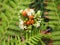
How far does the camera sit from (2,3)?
1.50 metres

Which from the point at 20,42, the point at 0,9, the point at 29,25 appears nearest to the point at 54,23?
the point at 29,25

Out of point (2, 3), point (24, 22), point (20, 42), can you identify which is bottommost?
point (20, 42)

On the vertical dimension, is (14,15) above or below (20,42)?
above

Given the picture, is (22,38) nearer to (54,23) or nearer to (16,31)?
(16,31)

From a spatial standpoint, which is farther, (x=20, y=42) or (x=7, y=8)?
(x=7, y=8)

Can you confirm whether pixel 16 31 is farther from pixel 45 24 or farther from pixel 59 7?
pixel 59 7

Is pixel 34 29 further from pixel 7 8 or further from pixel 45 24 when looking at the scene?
pixel 7 8

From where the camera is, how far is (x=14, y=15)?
1437 millimetres

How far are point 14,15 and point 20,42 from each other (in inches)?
9.0

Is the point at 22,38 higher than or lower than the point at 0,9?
lower

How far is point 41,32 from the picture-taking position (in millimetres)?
1363

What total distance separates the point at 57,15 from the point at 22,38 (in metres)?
0.29

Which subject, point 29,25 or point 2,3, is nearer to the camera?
point 29,25

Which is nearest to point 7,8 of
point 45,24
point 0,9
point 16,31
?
point 0,9
